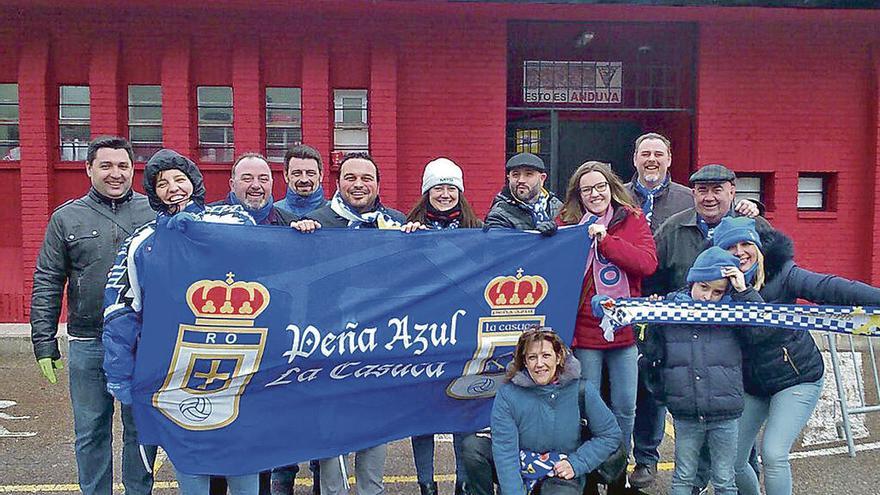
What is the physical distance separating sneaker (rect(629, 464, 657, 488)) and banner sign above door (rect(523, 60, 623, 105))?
6.83 meters

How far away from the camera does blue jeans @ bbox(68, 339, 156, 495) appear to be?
3.92 meters

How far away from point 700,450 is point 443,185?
6.70ft

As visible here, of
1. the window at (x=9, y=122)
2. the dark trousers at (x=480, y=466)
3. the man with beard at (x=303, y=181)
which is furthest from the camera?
the window at (x=9, y=122)

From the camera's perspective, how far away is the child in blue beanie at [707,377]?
139 inches

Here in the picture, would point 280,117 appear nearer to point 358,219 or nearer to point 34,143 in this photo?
point 34,143

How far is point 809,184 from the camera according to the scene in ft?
33.8

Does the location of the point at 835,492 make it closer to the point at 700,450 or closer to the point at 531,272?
the point at 700,450

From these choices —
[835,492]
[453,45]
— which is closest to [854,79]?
[453,45]

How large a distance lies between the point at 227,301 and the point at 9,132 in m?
8.00

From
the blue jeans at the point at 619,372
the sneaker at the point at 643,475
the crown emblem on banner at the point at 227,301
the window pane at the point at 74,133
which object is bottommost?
the sneaker at the point at 643,475

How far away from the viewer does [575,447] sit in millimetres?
3564

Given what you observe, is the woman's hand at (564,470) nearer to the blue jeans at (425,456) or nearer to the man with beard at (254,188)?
the blue jeans at (425,456)

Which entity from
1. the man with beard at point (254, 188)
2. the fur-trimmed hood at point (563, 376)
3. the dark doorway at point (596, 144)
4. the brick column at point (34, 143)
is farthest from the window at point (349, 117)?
the fur-trimmed hood at point (563, 376)

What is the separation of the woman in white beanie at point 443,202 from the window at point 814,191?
795 cm
